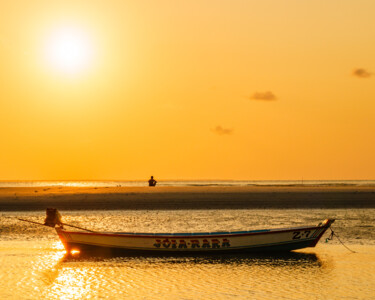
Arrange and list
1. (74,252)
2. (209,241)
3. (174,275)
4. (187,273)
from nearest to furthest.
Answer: (174,275) < (187,273) < (209,241) < (74,252)

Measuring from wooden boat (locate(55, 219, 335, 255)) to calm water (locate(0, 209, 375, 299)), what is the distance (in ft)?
1.71

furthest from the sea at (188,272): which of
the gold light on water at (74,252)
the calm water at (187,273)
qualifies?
the gold light on water at (74,252)

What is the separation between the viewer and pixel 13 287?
68.7 feet

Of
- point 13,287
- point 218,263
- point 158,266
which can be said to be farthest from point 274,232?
point 13,287

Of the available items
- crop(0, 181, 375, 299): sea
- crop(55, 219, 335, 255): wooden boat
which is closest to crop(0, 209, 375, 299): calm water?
crop(0, 181, 375, 299): sea

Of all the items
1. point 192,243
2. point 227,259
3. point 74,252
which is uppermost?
point 192,243

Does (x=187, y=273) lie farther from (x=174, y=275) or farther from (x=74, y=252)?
(x=74, y=252)

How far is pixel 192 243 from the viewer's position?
27.9 meters

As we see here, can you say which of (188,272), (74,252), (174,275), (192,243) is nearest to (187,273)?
(188,272)

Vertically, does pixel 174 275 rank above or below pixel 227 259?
below

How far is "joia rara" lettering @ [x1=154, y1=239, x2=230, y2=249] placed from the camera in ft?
91.3

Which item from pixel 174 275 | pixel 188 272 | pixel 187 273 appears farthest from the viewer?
pixel 188 272

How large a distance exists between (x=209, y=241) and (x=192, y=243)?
0.84 m

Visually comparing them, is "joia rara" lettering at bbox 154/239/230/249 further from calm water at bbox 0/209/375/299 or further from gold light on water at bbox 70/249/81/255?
gold light on water at bbox 70/249/81/255
